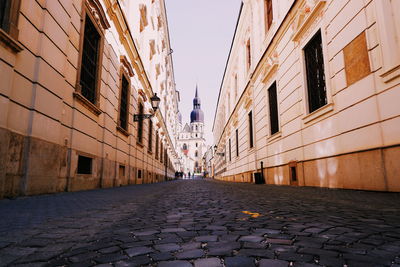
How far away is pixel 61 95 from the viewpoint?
5453mm

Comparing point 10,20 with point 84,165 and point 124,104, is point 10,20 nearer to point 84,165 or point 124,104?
point 84,165

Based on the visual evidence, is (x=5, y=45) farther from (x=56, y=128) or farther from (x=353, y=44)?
(x=353, y=44)

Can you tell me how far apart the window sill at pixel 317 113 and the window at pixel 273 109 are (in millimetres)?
3044

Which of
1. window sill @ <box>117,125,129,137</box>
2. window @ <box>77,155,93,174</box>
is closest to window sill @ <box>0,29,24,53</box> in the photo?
window @ <box>77,155,93,174</box>

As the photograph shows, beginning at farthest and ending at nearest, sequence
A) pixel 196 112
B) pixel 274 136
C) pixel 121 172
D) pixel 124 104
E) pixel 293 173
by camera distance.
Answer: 1. pixel 196 112
2. pixel 124 104
3. pixel 121 172
4. pixel 274 136
5. pixel 293 173

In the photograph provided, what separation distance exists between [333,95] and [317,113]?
0.75 metres

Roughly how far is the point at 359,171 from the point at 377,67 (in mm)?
2007

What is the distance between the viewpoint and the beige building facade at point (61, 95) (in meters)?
3.94

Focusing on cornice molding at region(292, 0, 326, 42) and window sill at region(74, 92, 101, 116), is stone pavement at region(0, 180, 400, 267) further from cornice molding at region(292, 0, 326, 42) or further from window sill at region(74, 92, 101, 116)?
cornice molding at region(292, 0, 326, 42)

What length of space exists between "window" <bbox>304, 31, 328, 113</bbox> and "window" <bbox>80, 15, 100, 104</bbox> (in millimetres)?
6456

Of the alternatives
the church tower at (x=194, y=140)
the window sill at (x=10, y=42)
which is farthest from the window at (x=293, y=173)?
the church tower at (x=194, y=140)

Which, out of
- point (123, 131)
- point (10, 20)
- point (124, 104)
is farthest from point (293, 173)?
point (10, 20)

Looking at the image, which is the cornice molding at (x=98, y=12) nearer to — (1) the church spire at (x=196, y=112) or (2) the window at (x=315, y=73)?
(2) the window at (x=315, y=73)

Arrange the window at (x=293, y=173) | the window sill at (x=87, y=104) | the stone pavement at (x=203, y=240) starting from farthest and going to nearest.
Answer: the window at (x=293, y=173) < the window sill at (x=87, y=104) < the stone pavement at (x=203, y=240)
